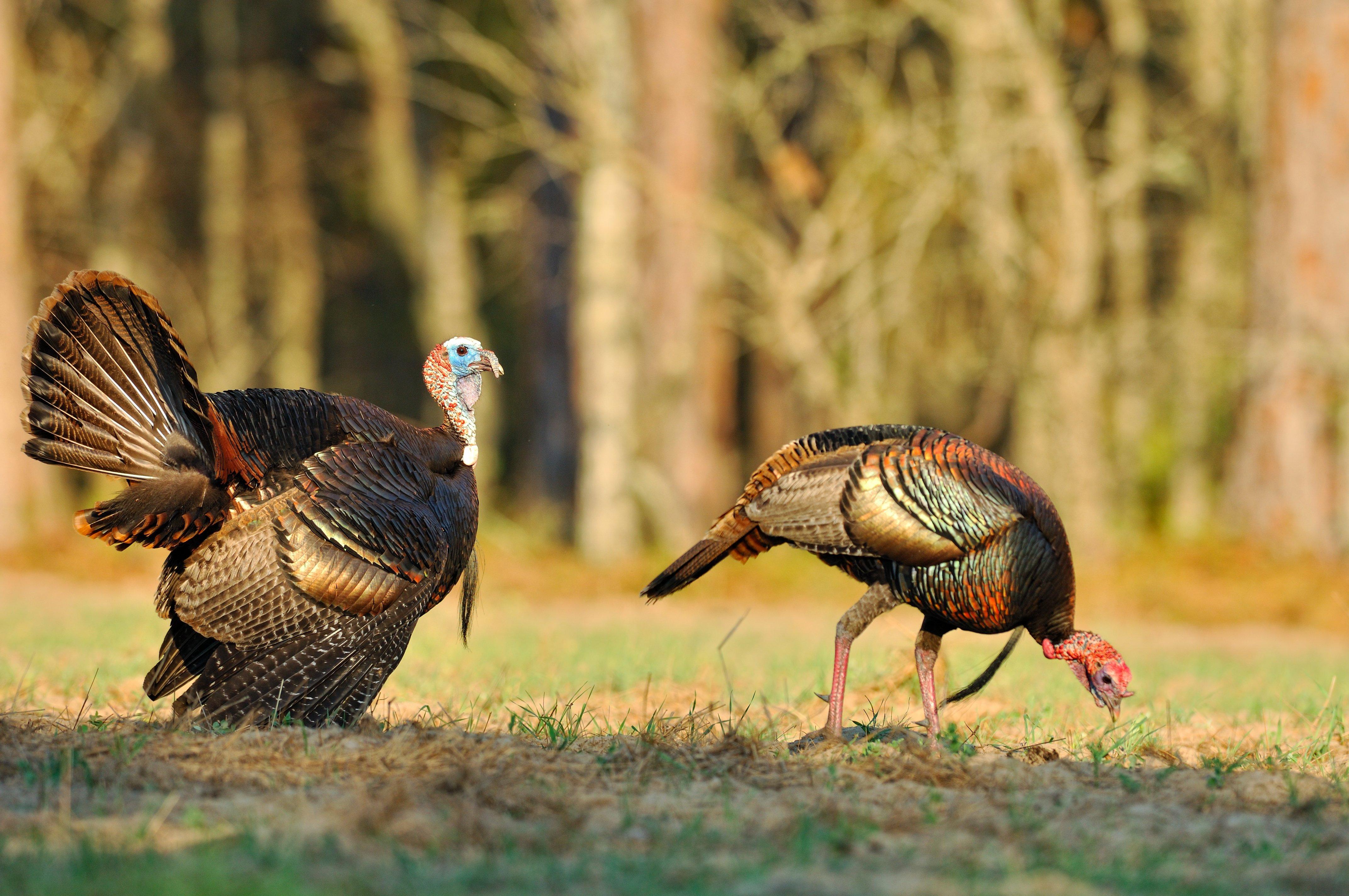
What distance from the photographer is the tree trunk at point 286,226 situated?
2136 cm

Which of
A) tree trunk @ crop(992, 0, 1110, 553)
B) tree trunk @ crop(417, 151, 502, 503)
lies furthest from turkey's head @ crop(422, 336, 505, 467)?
tree trunk @ crop(417, 151, 502, 503)

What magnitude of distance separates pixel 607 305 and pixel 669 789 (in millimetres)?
8908

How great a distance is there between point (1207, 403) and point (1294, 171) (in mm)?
5091

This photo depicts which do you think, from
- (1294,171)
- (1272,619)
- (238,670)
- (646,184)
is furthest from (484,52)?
(238,670)

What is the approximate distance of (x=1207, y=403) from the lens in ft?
54.8

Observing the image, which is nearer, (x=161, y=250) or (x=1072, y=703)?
(x=1072, y=703)

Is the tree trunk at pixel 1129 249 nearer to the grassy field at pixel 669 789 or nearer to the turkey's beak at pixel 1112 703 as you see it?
the grassy field at pixel 669 789

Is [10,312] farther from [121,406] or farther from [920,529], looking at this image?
[920,529]

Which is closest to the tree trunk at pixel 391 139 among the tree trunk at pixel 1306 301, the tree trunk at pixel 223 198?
the tree trunk at pixel 223 198

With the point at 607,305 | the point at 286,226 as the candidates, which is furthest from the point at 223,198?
the point at 607,305

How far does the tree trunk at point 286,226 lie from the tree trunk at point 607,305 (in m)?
9.55

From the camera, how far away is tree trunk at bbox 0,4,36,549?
44.2 feet

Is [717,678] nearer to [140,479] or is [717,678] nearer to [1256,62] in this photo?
[140,479]

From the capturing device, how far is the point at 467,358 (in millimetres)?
5574
